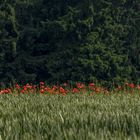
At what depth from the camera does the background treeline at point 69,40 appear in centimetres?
2131

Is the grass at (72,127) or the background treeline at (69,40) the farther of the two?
the background treeline at (69,40)

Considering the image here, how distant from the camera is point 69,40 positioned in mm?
22641

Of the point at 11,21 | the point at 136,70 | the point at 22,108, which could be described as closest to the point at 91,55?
the point at 136,70

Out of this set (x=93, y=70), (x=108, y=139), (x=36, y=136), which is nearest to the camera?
(x=108, y=139)

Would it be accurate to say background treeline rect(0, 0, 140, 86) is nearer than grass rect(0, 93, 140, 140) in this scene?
No

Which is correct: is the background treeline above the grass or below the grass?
below

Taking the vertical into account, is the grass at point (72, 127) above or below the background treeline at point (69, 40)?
above

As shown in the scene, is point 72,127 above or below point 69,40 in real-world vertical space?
above

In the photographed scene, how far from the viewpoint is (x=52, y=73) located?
2147cm

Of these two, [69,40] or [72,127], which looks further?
[69,40]

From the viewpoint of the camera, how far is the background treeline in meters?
21.3

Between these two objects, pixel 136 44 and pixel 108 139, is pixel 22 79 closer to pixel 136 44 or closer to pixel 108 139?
pixel 136 44

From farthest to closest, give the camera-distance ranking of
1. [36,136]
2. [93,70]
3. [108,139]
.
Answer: [93,70], [36,136], [108,139]

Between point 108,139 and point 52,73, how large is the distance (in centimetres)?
1653
